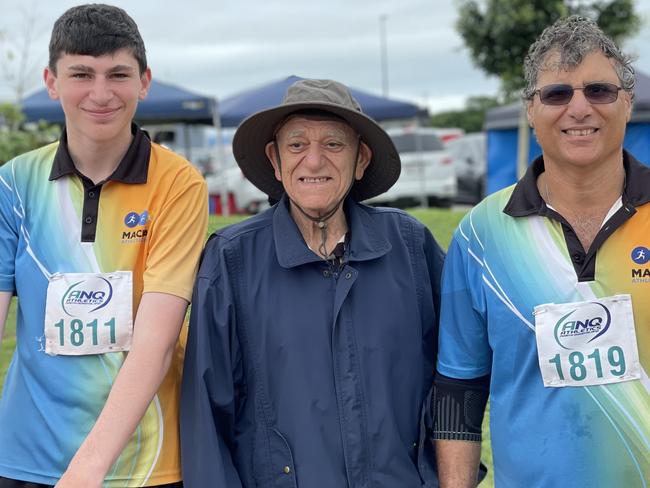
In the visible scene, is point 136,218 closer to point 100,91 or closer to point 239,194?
point 100,91

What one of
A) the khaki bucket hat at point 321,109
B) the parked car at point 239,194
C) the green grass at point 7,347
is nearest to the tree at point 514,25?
the parked car at point 239,194

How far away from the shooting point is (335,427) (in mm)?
2322

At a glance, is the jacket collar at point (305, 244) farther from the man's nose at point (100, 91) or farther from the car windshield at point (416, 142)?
the car windshield at point (416, 142)

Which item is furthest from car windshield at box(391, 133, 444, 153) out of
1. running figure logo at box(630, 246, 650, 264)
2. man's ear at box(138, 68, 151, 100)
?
running figure logo at box(630, 246, 650, 264)

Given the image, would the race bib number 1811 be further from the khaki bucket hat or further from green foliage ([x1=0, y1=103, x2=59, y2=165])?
green foliage ([x1=0, y1=103, x2=59, y2=165])

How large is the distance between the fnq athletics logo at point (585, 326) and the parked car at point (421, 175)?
13736 mm

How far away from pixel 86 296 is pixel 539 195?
1300 mm

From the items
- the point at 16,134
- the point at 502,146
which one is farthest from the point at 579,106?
the point at 502,146

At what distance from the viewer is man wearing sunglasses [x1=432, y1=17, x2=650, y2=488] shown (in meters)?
2.21

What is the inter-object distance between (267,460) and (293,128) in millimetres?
953

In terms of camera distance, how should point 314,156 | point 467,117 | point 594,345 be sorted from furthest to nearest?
point 467,117 < point 314,156 < point 594,345

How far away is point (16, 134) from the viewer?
11734 millimetres

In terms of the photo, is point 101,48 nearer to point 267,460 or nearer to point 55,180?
point 55,180

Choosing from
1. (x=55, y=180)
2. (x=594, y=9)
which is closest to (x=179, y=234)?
(x=55, y=180)
